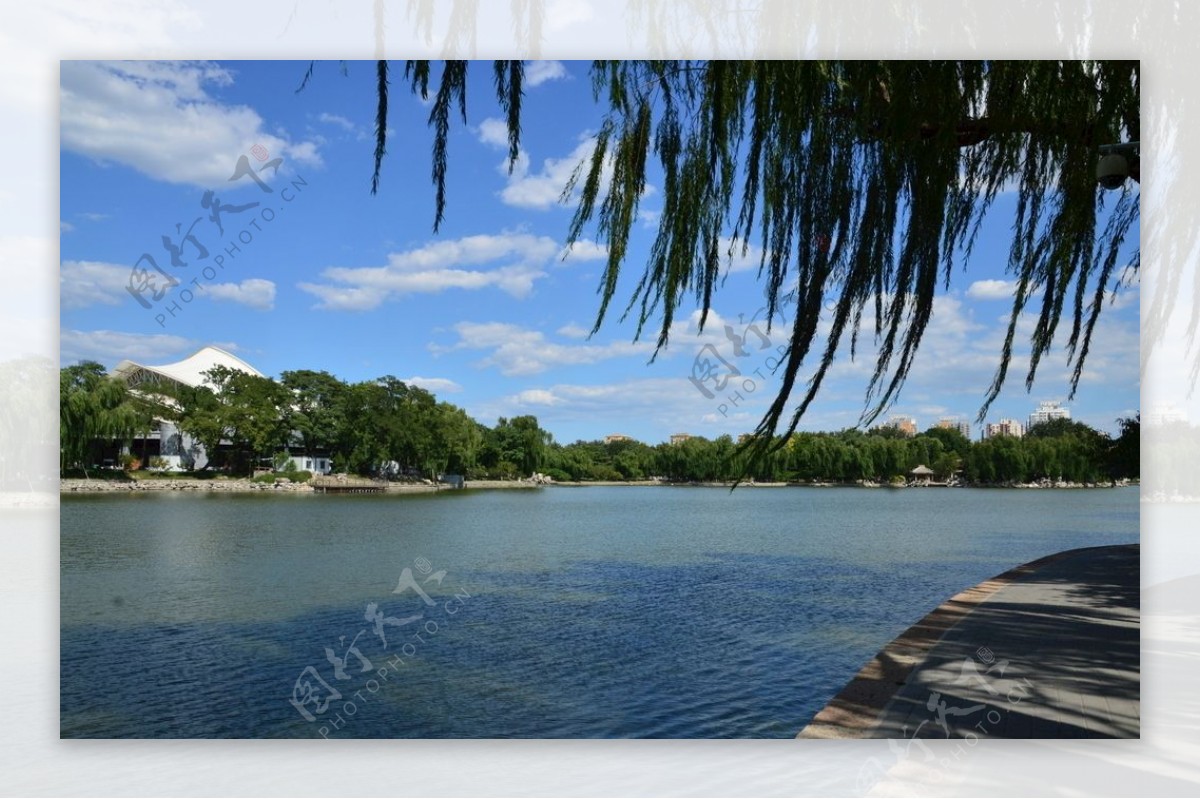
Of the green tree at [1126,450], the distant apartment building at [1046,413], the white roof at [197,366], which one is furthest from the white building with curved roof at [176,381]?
the green tree at [1126,450]

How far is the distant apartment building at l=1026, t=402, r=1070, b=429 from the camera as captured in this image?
452 cm

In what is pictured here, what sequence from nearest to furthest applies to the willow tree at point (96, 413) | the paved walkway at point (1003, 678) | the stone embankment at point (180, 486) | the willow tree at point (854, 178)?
1. the willow tree at point (854, 178)
2. the paved walkway at point (1003, 678)
3. the willow tree at point (96, 413)
4. the stone embankment at point (180, 486)

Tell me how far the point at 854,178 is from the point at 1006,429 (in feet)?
9.01

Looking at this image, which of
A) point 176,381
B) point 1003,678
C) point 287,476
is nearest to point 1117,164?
point 1003,678

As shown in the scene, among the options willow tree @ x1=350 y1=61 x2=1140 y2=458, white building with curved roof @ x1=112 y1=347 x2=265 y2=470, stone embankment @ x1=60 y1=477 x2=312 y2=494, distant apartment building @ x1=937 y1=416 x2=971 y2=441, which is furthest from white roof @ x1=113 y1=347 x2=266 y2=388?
willow tree @ x1=350 y1=61 x2=1140 y2=458

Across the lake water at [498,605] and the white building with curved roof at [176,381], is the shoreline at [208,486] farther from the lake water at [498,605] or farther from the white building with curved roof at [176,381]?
the white building with curved roof at [176,381]

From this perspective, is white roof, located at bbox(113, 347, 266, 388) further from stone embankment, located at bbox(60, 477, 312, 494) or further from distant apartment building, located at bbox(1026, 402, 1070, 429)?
distant apartment building, located at bbox(1026, 402, 1070, 429)

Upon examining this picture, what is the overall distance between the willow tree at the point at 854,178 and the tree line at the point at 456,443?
56cm

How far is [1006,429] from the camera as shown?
470 cm


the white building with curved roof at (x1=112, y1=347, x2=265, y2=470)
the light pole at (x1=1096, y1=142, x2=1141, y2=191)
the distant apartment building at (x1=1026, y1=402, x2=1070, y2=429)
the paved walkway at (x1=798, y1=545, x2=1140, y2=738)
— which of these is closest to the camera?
the light pole at (x1=1096, y1=142, x2=1141, y2=191)

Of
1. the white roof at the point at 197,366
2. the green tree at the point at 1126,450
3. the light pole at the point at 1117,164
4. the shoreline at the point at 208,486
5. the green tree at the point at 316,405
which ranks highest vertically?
the white roof at the point at 197,366

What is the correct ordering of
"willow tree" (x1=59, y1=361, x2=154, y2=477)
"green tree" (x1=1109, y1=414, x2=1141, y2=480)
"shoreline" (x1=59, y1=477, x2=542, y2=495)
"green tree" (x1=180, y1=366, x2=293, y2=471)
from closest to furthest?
"green tree" (x1=1109, y1=414, x2=1141, y2=480) → "willow tree" (x1=59, y1=361, x2=154, y2=477) → "green tree" (x1=180, y1=366, x2=293, y2=471) → "shoreline" (x1=59, y1=477, x2=542, y2=495)

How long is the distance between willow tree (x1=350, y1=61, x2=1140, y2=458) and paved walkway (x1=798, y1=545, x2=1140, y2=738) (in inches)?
40.6

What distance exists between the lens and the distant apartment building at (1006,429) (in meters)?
4.43
